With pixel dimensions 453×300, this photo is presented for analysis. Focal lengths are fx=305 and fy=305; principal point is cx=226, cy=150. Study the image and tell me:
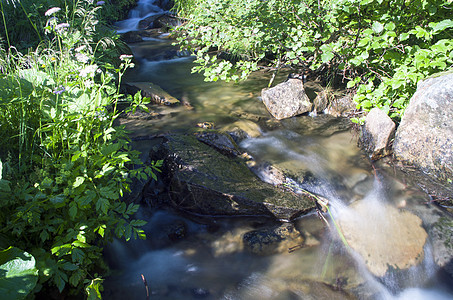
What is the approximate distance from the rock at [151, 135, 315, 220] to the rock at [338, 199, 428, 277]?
0.49 m

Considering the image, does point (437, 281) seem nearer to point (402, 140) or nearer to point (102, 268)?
point (402, 140)

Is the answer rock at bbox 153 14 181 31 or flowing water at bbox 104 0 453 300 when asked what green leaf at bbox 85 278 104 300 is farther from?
rock at bbox 153 14 181 31

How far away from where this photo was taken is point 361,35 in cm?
467

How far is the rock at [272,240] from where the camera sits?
2.84 meters

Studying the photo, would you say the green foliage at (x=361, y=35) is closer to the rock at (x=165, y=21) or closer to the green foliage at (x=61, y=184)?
the green foliage at (x=61, y=184)

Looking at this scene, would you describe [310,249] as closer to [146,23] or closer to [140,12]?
[146,23]

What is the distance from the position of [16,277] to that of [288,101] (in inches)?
175

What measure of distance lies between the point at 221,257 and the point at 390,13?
405 cm

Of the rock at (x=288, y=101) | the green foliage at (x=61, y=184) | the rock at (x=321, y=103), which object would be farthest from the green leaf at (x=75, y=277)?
the rock at (x=321, y=103)

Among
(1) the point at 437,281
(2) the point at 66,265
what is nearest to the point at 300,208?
(1) the point at 437,281

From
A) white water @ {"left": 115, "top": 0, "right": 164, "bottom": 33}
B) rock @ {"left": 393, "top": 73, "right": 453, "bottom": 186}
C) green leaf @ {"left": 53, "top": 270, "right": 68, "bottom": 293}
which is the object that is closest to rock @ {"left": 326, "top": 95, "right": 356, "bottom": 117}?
rock @ {"left": 393, "top": 73, "right": 453, "bottom": 186}

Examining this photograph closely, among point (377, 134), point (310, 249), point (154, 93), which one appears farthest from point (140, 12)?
point (310, 249)

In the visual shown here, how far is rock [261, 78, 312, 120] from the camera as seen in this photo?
5098mm

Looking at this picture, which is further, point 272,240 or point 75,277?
point 272,240
